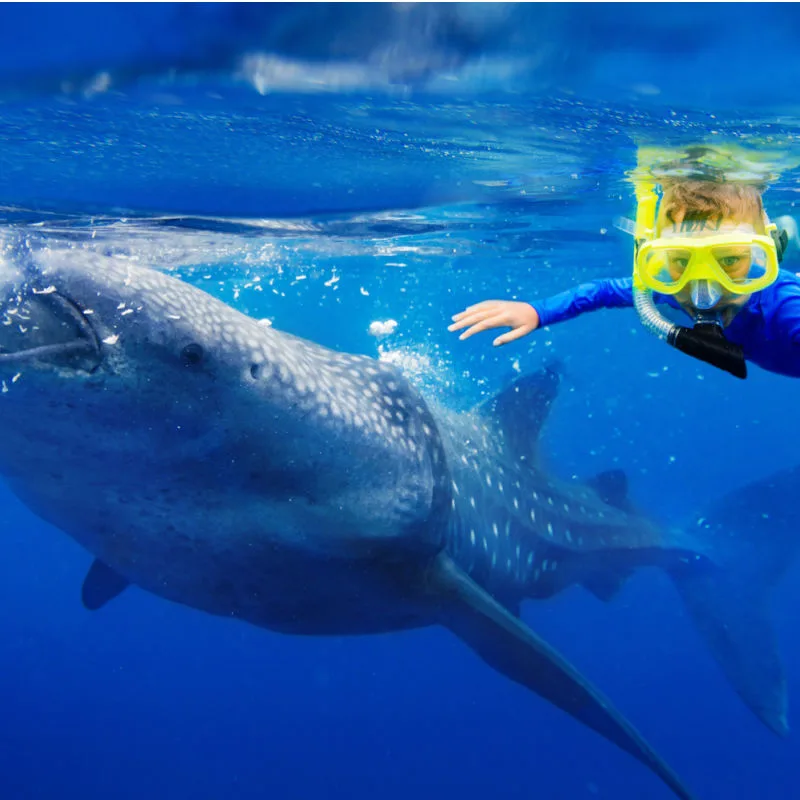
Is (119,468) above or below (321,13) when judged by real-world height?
below

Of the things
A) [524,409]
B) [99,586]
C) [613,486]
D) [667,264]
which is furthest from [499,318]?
[613,486]

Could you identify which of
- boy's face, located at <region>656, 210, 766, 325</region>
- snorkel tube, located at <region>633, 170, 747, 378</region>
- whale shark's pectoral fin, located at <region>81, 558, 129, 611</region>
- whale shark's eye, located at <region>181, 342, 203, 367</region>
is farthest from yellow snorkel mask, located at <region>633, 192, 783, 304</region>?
whale shark's pectoral fin, located at <region>81, 558, 129, 611</region>

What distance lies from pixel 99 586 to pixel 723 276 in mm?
6789

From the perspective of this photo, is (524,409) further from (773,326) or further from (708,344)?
(708,344)

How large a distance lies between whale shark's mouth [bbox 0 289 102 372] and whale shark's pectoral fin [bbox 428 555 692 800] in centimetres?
313

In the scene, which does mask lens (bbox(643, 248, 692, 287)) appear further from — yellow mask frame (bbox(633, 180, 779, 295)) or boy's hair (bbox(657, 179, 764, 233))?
boy's hair (bbox(657, 179, 764, 233))

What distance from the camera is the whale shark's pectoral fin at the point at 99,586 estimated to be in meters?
7.36

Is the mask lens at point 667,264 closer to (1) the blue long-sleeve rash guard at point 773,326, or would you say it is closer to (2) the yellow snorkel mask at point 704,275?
(2) the yellow snorkel mask at point 704,275

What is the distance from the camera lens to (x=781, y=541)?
38.0 feet

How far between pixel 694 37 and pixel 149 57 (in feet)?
13.3

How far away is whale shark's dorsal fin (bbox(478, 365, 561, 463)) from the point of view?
8219 mm

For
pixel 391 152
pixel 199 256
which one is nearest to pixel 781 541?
pixel 391 152

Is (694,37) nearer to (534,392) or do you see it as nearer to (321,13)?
(321,13)

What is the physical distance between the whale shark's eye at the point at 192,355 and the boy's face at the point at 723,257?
8.18ft
